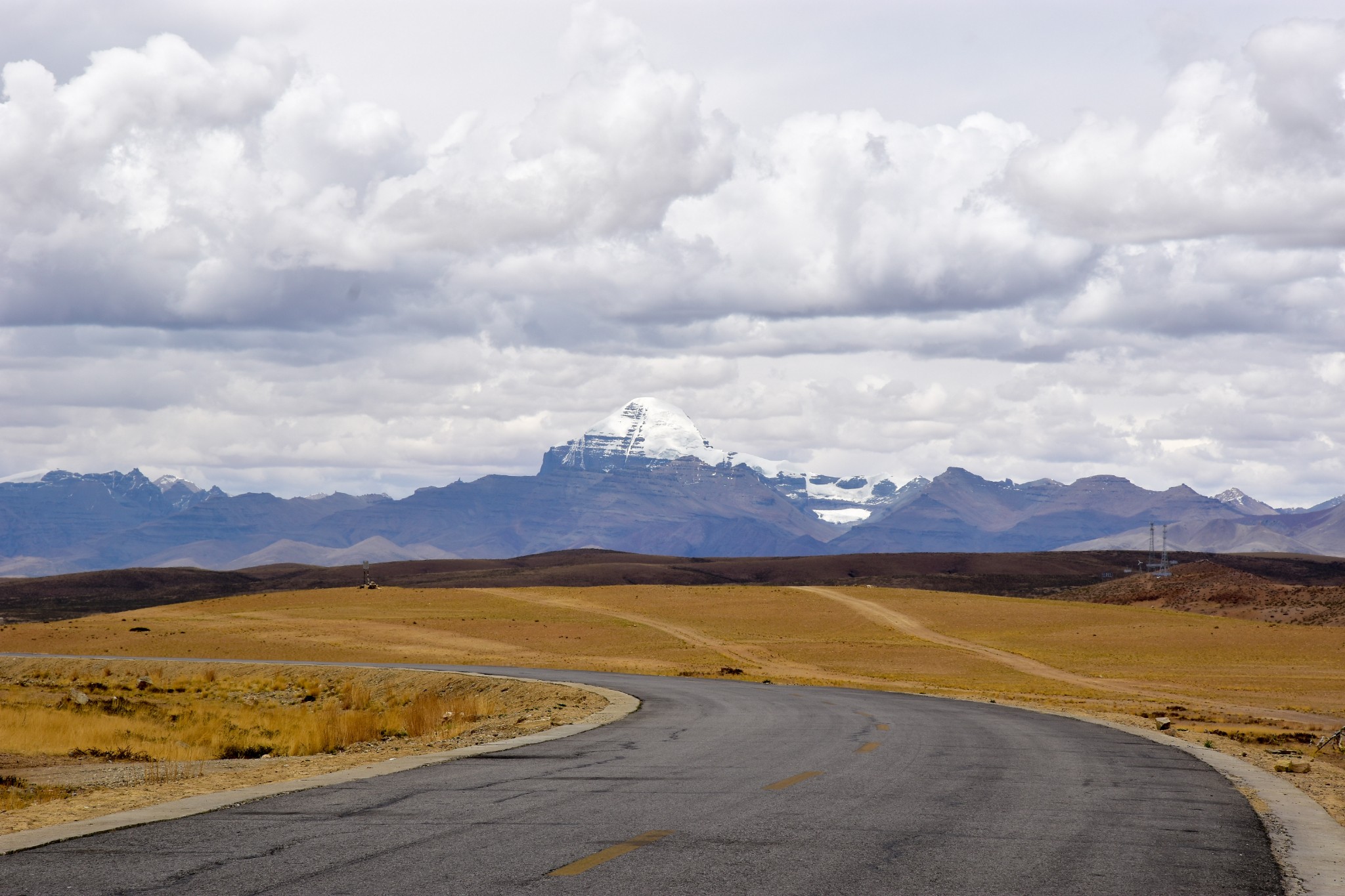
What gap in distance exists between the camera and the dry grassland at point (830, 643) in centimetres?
4328

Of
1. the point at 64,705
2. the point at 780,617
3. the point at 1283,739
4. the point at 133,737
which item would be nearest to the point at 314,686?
the point at 64,705

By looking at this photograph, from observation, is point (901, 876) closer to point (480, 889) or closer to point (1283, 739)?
point (480, 889)

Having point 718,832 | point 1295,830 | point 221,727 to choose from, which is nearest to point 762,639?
point 221,727

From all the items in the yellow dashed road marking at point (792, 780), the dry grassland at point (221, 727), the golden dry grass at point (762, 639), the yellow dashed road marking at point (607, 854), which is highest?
the yellow dashed road marking at point (607, 854)

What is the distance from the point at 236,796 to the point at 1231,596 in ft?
373

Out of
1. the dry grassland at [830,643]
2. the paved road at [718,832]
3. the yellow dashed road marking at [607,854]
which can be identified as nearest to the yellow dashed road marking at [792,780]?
the paved road at [718,832]

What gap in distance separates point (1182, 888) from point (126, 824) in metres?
8.88

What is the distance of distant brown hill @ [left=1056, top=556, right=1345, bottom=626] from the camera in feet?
329

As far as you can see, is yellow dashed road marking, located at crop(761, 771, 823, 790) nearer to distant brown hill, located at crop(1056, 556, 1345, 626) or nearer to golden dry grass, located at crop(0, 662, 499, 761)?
golden dry grass, located at crop(0, 662, 499, 761)

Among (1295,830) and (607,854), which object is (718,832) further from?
(1295,830)

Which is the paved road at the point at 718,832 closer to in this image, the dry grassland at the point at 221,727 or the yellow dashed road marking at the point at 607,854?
the yellow dashed road marking at the point at 607,854

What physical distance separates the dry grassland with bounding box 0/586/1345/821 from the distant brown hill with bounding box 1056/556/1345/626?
48.8 ft

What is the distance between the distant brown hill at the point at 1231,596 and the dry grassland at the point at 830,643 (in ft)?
48.8

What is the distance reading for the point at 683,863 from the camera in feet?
32.9
